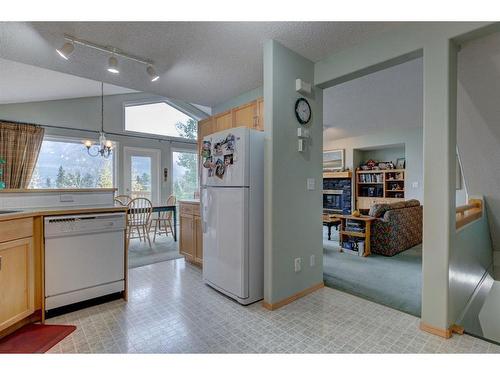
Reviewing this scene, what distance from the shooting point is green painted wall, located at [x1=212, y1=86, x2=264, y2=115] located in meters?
3.43

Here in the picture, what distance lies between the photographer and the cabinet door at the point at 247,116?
3.05 metres

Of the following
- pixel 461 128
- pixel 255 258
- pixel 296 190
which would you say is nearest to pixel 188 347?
pixel 255 258

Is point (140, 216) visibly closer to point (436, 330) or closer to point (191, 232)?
point (191, 232)

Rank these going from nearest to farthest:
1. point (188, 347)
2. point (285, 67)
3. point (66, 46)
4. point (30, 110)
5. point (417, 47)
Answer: point (188, 347) → point (417, 47) → point (66, 46) → point (285, 67) → point (30, 110)

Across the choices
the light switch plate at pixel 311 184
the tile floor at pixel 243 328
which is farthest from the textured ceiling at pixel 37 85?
the light switch plate at pixel 311 184

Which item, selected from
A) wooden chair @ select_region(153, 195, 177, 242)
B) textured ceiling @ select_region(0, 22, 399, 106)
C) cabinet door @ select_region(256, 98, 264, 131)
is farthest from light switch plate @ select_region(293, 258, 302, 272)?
wooden chair @ select_region(153, 195, 177, 242)

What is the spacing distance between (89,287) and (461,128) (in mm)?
4291

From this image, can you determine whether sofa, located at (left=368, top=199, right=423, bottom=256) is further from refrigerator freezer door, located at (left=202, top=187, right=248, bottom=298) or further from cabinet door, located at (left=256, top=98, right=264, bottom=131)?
refrigerator freezer door, located at (left=202, top=187, right=248, bottom=298)

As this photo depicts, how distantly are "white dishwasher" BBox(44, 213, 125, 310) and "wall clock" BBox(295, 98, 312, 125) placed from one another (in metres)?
1.95

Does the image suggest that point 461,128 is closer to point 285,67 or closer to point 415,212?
point 415,212

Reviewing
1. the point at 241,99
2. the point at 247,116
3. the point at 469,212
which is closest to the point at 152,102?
the point at 241,99

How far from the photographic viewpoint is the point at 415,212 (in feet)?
14.6

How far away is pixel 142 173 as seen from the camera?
6.17m
